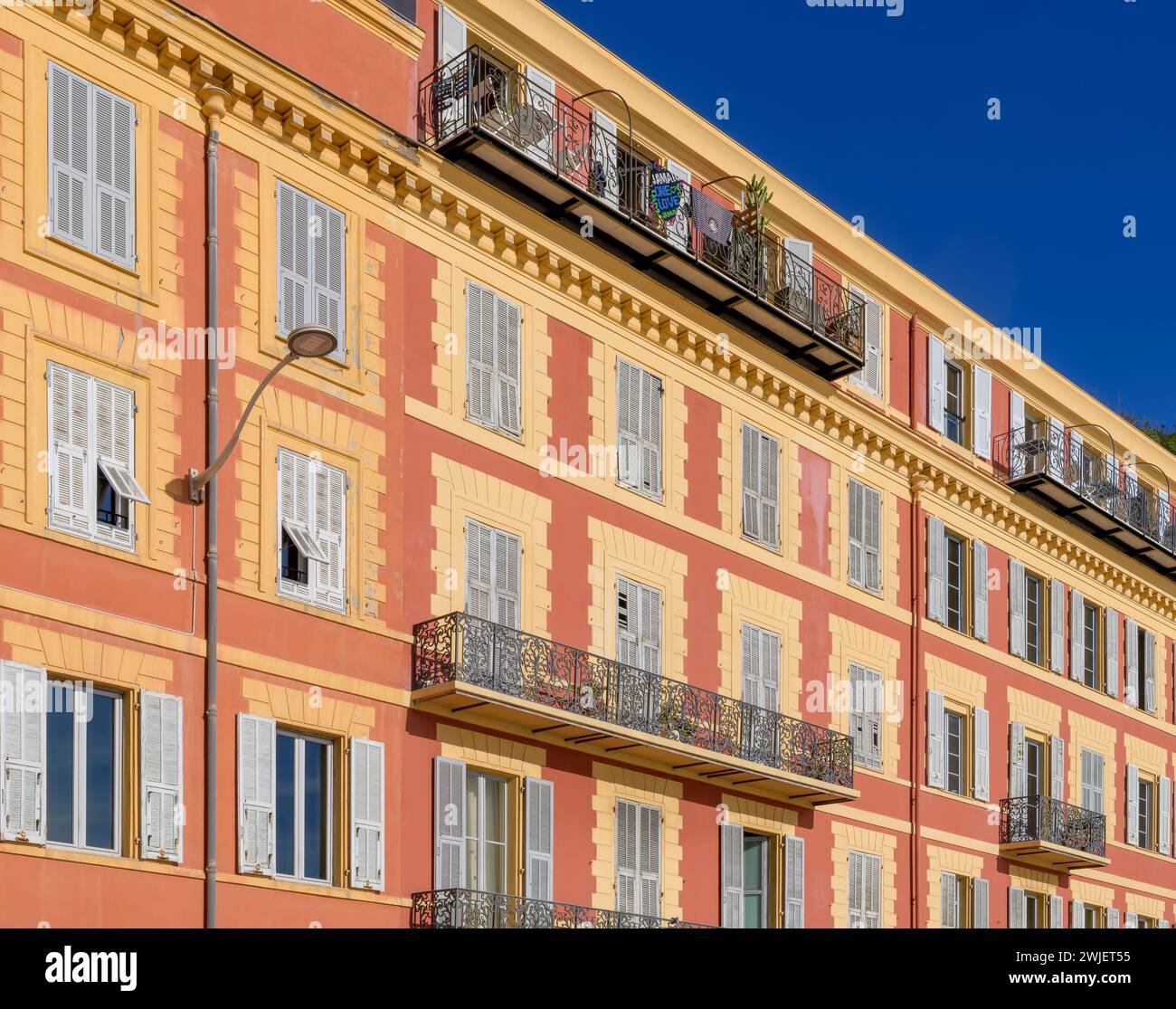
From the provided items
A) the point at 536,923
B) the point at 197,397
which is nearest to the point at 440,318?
the point at 197,397

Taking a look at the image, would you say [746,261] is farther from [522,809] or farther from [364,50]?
[522,809]

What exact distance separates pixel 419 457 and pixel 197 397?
3.85m

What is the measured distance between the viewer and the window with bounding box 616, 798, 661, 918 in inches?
1081

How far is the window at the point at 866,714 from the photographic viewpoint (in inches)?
1303

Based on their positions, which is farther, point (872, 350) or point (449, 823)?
point (872, 350)

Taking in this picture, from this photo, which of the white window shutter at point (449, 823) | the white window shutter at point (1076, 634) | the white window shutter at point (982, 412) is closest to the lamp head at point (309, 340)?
the white window shutter at point (449, 823)

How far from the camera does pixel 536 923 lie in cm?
2517

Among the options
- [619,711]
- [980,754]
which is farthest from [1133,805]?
[619,711]

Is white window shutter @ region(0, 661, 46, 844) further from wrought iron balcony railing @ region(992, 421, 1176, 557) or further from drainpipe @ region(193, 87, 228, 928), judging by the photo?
wrought iron balcony railing @ region(992, 421, 1176, 557)

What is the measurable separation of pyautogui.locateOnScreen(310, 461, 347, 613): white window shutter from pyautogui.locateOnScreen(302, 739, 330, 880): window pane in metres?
1.76

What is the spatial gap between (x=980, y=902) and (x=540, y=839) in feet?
41.5

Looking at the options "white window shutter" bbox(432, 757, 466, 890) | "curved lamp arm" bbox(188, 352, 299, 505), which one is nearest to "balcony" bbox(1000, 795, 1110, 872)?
"white window shutter" bbox(432, 757, 466, 890)

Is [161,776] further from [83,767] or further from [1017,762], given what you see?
[1017,762]

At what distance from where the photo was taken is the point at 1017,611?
127ft
